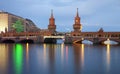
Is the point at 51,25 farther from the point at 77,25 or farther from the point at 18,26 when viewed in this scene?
the point at 18,26

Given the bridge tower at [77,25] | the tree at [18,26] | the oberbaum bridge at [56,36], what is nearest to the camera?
the oberbaum bridge at [56,36]

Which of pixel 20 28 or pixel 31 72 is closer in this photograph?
pixel 31 72

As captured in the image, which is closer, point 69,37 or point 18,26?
point 69,37

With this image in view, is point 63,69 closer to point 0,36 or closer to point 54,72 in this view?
point 54,72

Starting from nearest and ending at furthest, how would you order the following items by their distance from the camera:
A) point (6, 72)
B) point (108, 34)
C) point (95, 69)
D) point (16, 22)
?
point (6, 72)
point (95, 69)
point (108, 34)
point (16, 22)

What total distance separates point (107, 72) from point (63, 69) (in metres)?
5.25

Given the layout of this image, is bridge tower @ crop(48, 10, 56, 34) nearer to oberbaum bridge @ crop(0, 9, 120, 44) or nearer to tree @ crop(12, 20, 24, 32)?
oberbaum bridge @ crop(0, 9, 120, 44)

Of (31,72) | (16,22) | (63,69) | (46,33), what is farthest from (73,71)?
(16,22)

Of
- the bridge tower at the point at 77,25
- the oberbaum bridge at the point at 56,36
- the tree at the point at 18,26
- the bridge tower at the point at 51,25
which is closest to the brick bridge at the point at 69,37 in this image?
the oberbaum bridge at the point at 56,36

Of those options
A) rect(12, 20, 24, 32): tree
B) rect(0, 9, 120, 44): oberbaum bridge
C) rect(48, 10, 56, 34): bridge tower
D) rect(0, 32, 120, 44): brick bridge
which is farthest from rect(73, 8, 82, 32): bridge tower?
rect(12, 20, 24, 32): tree

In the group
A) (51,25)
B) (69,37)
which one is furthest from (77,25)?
(69,37)

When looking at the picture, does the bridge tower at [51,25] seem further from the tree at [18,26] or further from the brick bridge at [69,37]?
the tree at [18,26]

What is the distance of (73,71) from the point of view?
34719 millimetres

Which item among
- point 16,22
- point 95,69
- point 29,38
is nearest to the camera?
point 95,69
